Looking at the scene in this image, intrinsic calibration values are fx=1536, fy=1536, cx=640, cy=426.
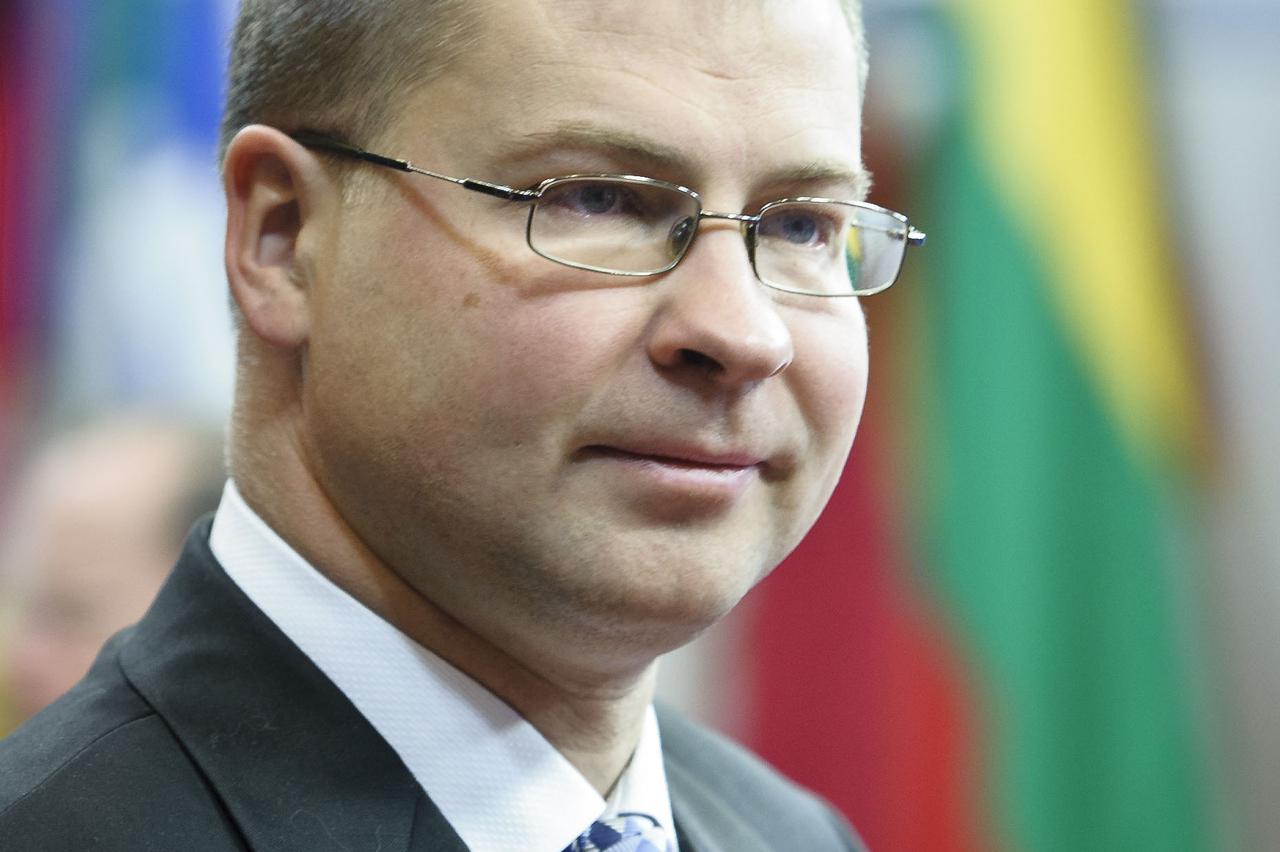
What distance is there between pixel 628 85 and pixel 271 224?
40cm

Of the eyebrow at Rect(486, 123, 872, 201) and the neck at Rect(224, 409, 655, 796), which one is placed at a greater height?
the eyebrow at Rect(486, 123, 872, 201)

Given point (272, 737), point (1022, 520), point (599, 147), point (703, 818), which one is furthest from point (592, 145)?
point (1022, 520)

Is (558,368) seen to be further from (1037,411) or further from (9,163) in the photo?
(9,163)

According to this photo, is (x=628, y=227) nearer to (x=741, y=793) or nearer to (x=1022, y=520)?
(x=741, y=793)

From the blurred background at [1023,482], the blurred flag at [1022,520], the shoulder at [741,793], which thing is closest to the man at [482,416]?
the shoulder at [741,793]

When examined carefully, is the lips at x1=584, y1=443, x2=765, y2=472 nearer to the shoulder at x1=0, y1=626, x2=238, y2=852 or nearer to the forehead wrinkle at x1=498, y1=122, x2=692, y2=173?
the forehead wrinkle at x1=498, y1=122, x2=692, y2=173

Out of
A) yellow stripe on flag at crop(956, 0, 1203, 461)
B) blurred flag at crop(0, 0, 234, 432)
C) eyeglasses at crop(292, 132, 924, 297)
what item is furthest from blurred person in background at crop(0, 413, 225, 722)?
yellow stripe on flag at crop(956, 0, 1203, 461)

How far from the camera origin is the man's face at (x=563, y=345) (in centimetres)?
135

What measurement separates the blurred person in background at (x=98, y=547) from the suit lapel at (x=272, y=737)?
1567mm

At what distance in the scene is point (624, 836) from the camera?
154 cm

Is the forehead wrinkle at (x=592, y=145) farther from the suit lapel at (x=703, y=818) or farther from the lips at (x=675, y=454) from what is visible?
the suit lapel at (x=703, y=818)

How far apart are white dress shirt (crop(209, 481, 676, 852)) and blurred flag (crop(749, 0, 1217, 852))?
2237mm

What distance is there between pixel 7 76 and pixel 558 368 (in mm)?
3542

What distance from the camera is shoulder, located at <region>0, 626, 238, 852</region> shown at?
3.98 ft
